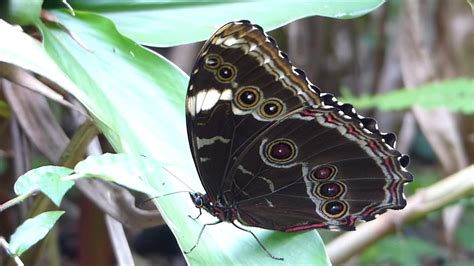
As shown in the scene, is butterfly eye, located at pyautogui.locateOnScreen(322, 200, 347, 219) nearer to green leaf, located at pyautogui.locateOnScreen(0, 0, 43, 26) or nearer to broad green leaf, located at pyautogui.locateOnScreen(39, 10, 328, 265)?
broad green leaf, located at pyautogui.locateOnScreen(39, 10, 328, 265)

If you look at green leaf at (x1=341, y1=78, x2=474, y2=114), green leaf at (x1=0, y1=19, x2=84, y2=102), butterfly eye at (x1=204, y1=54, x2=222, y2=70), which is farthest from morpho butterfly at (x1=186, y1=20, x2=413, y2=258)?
green leaf at (x1=341, y1=78, x2=474, y2=114)

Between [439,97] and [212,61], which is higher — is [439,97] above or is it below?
below

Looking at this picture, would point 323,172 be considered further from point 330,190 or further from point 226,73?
point 226,73

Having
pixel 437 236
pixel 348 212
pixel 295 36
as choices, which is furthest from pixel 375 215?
pixel 437 236

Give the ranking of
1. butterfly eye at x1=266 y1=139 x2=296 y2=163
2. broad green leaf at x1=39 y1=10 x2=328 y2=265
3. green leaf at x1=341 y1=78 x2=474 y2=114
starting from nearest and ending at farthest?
broad green leaf at x1=39 y1=10 x2=328 y2=265 < butterfly eye at x1=266 y1=139 x2=296 y2=163 < green leaf at x1=341 y1=78 x2=474 y2=114

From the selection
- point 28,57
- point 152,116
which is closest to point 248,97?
point 152,116

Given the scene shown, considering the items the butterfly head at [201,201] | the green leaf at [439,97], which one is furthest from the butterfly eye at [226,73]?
the green leaf at [439,97]
